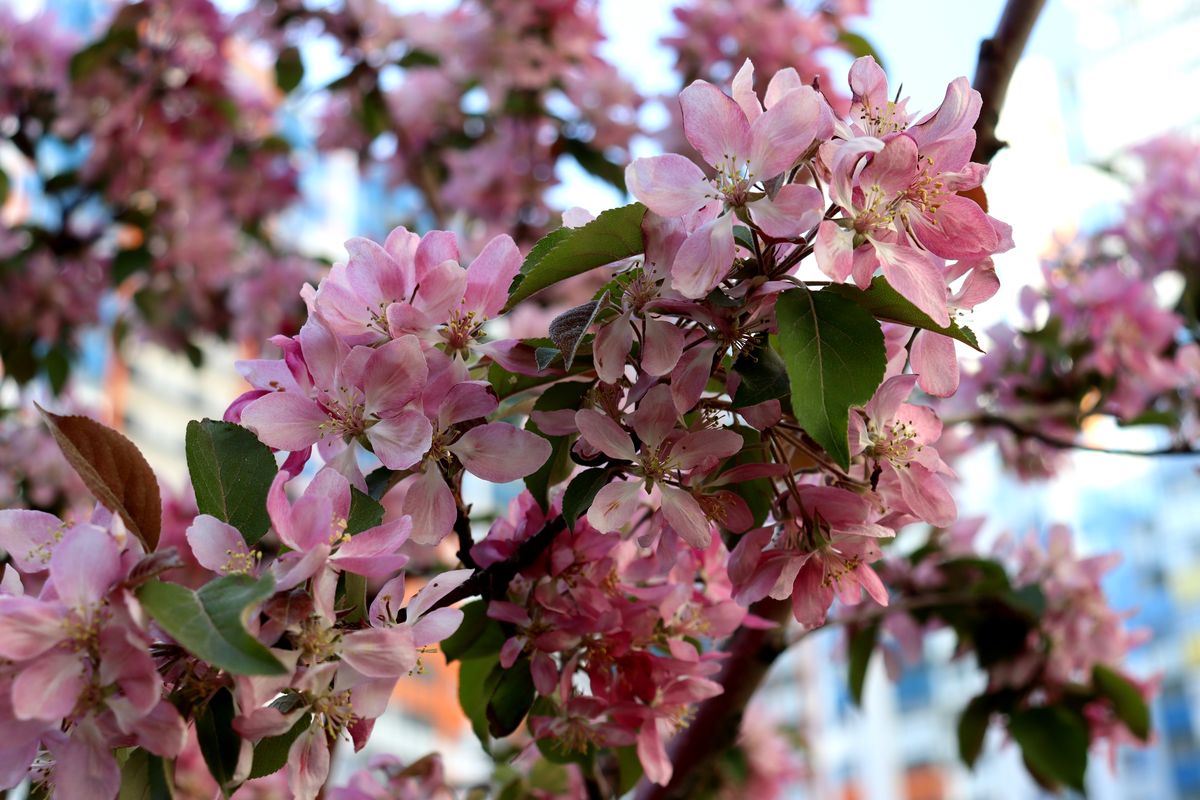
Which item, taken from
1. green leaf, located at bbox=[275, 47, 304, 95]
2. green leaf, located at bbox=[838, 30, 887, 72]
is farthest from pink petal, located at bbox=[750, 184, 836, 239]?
green leaf, located at bbox=[275, 47, 304, 95]

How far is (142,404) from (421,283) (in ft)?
66.3

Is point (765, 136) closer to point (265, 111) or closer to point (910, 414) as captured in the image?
point (910, 414)

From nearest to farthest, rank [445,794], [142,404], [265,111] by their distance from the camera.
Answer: [445,794] → [265,111] → [142,404]

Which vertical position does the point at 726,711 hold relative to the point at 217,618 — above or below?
below

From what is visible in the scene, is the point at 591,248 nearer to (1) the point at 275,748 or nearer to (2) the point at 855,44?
(1) the point at 275,748

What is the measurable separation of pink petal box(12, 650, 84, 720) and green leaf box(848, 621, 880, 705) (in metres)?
0.99

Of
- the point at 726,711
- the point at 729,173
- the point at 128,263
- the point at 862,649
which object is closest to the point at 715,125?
the point at 729,173

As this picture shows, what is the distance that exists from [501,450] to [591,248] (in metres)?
0.11

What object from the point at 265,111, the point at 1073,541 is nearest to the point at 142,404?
the point at 265,111

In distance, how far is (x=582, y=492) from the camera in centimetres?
59

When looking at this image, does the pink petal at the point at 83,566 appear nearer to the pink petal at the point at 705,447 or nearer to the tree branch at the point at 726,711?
the pink petal at the point at 705,447

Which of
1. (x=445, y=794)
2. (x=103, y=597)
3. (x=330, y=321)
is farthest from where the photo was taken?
(x=445, y=794)

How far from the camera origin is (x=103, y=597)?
48cm

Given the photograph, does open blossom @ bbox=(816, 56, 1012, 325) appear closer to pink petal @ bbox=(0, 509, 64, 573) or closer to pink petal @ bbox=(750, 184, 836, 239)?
pink petal @ bbox=(750, 184, 836, 239)
